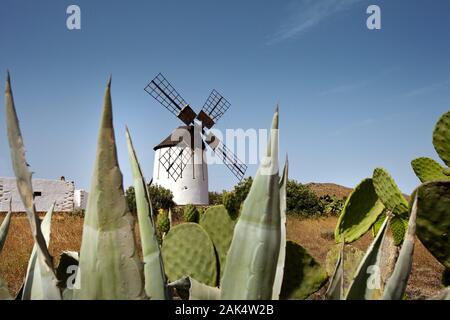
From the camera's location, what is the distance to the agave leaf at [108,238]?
1.86 feet

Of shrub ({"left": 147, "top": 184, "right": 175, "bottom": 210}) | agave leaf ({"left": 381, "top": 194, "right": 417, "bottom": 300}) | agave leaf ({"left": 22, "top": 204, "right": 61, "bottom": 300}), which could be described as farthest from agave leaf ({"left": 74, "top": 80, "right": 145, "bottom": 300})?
shrub ({"left": 147, "top": 184, "right": 175, "bottom": 210})

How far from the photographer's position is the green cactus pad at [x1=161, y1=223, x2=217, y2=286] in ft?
4.83

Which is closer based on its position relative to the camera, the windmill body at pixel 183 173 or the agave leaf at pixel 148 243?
the agave leaf at pixel 148 243

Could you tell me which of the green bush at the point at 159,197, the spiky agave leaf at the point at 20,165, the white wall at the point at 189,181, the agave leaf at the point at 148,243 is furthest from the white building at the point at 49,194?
the spiky agave leaf at the point at 20,165

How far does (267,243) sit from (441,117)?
2.14m

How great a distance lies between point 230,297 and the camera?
0.69m

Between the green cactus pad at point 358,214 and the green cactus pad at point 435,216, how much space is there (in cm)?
115

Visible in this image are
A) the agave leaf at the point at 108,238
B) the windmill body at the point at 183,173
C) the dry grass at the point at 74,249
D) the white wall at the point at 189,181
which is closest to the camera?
the agave leaf at the point at 108,238

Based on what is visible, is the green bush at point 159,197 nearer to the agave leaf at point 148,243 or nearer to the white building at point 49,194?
the white building at point 49,194

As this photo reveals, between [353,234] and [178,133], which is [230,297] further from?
[178,133]

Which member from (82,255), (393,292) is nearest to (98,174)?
(82,255)

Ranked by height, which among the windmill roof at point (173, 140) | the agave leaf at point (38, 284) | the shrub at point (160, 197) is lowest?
the shrub at point (160, 197)

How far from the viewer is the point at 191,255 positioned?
1.51m

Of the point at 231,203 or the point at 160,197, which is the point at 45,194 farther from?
the point at 231,203
